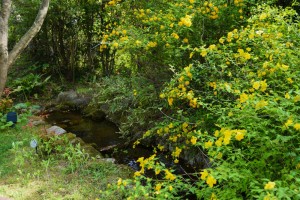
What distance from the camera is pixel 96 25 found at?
872cm

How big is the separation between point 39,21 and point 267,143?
13.5 feet

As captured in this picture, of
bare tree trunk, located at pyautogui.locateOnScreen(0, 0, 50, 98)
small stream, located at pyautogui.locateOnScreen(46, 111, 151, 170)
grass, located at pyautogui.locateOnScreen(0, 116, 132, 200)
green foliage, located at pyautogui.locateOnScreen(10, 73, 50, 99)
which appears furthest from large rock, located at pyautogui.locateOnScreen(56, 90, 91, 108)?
grass, located at pyautogui.locateOnScreen(0, 116, 132, 200)

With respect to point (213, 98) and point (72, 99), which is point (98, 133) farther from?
point (213, 98)

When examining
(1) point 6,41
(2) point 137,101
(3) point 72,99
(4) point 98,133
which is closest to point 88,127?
(4) point 98,133

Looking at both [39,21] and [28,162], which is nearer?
[28,162]

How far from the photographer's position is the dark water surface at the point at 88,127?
19.9ft

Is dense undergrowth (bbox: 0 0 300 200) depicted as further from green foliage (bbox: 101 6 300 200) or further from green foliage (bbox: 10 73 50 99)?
green foliage (bbox: 10 73 50 99)

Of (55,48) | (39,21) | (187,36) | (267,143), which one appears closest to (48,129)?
(39,21)

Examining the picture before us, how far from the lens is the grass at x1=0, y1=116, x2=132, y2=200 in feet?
11.8

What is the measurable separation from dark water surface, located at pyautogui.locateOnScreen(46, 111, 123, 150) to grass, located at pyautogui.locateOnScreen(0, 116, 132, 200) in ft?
4.48

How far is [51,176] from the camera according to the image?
158 inches

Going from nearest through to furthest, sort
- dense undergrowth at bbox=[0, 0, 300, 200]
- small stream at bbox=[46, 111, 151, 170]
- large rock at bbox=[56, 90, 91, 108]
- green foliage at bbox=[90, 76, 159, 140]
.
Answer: dense undergrowth at bbox=[0, 0, 300, 200], green foliage at bbox=[90, 76, 159, 140], small stream at bbox=[46, 111, 151, 170], large rock at bbox=[56, 90, 91, 108]

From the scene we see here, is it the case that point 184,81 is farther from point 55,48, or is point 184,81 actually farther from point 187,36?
point 55,48

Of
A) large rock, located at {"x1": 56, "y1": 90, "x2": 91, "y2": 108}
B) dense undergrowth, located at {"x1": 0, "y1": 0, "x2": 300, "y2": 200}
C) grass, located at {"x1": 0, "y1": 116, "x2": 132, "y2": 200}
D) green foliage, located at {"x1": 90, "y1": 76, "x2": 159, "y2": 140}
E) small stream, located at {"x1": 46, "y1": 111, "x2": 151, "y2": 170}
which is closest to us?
dense undergrowth, located at {"x1": 0, "y1": 0, "x2": 300, "y2": 200}
